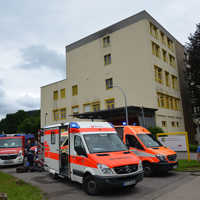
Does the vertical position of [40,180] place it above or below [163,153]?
below

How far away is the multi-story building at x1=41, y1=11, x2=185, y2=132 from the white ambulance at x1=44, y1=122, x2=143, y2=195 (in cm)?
1536

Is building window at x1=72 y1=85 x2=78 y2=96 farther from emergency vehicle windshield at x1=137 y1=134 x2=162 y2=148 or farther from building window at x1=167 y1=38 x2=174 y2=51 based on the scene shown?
emergency vehicle windshield at x1=137 y1=134 x2=162 y2=148

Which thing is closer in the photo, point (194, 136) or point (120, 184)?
point (120, 184)

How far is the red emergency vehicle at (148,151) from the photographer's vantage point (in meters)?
9.95

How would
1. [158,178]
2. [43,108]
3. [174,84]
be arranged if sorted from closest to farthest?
[158,178], [174,84], [43,108]

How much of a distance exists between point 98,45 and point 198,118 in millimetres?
18845

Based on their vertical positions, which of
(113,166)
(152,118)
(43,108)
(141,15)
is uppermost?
(141,15)

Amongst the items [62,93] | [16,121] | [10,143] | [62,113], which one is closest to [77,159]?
[10,143]

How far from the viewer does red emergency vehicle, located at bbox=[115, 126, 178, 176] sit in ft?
32.7

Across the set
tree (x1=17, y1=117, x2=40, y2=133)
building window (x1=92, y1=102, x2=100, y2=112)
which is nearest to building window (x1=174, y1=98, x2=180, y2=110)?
building window (x1=92, y1=102, x2=100, y2=112)

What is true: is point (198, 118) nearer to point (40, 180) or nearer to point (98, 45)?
point (98, 45)

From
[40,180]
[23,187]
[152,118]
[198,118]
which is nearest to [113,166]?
[23,187]

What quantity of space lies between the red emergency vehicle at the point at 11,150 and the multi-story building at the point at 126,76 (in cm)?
1161

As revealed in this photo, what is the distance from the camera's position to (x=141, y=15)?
29766 millimetres
